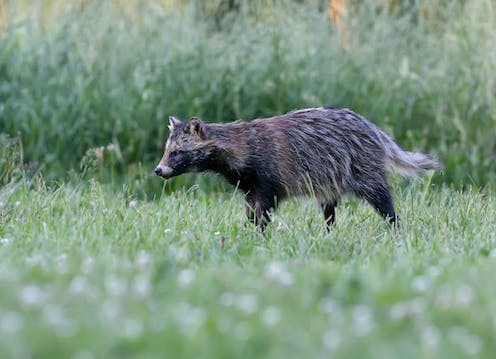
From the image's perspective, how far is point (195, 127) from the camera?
641 cm

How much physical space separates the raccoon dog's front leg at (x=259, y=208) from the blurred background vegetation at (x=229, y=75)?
2192 millimetres

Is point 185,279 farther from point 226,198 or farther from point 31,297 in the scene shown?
point 226,198

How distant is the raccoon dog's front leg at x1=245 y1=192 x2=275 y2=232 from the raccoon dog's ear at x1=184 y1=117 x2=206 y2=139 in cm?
55

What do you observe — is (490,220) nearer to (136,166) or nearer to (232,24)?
(136,166)

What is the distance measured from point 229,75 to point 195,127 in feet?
9.72

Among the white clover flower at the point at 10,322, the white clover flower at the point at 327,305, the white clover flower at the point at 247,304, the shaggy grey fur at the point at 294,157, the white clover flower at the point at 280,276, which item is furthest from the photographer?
the shaggy grey fur at the point at 294,157

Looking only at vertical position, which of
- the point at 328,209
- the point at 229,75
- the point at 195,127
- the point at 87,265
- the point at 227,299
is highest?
the point at 227,299

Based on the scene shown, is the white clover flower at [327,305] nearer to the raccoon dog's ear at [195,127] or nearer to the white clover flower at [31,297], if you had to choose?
the white clover flower at [31,297]

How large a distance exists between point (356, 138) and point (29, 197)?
241cm

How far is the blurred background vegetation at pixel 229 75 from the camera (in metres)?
8.74

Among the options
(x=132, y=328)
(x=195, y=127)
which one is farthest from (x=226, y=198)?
(x=132, y=328)

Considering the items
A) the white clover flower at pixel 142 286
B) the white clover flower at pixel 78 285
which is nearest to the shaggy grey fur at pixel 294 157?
the white clover flower at pixel 142 286

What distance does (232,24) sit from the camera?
1055 centimetres

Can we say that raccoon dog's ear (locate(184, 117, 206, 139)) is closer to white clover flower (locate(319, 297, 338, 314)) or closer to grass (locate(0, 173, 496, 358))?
grass (locate(0, 173, 496, 358))
